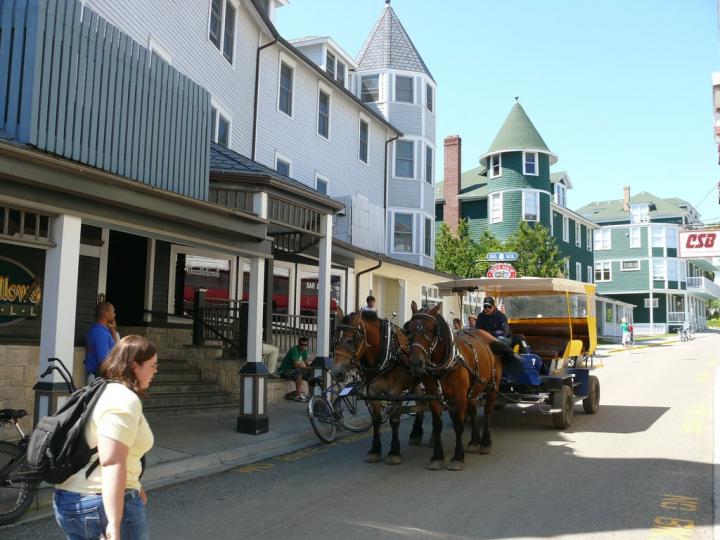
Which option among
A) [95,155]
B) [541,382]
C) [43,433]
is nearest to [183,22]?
[95,155]

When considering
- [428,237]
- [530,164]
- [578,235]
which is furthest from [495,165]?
[428,237]

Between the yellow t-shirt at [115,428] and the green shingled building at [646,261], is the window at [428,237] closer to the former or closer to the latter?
the yellow t-shirt at [115,428]

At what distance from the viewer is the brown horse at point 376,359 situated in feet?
25.1

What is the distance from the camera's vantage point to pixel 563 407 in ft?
34.3

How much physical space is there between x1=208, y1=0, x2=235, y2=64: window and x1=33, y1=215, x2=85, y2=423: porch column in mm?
10063

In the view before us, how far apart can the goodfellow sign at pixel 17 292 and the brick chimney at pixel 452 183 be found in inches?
1278

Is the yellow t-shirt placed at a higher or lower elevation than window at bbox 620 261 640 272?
lower

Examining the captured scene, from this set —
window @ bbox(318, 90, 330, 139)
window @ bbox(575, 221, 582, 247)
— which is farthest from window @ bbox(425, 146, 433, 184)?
window @ bbox(575, 221, 582, 247)

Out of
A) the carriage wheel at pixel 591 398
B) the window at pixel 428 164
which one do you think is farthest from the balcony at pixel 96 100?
the window at pixel 428 164

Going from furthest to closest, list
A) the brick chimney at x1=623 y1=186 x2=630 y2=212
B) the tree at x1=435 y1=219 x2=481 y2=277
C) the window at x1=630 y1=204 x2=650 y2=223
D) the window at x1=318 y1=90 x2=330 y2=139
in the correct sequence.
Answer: the brick chimney at x1=623 y1=186 x2=630 y2=212 → the window at x1=630 y1=204 x2=650 y2=223 → the tree at x1=435 y1=219 x2=481 y2=277 → the window at x1=318 y1=90 x2=330 y2=139

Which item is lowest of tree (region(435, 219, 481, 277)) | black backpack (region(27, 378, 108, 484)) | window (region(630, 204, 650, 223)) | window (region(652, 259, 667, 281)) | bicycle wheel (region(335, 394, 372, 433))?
bicycle wheel (region(335, 394, 372, 433))

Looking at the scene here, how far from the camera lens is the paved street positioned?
5.56m

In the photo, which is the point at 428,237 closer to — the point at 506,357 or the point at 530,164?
the point at 530,164

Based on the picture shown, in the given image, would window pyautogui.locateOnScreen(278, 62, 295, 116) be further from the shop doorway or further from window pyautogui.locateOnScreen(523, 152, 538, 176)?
window pyautogui.locateOnScreen(523, 152, 538, 176)
